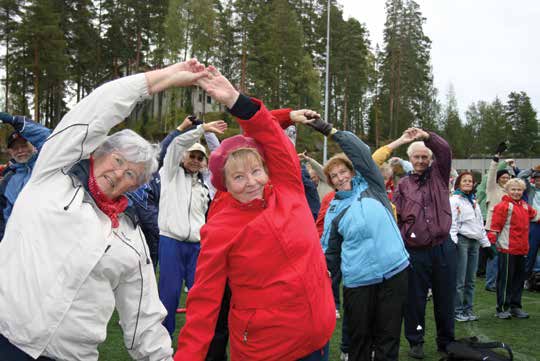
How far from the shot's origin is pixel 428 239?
16.3 ft

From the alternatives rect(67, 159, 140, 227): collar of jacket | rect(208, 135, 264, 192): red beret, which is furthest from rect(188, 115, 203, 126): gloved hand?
rect(67, 159, 140, 227): collar of jacket

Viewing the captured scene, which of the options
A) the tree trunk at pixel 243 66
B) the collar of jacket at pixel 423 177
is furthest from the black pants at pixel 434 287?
the tree trunk at pixel 243 66

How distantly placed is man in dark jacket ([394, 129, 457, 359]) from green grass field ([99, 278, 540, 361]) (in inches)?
16.6

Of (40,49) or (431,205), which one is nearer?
(431,205)

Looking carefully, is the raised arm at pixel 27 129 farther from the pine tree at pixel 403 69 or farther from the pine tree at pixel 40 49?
the pine tree at pixel 403 69

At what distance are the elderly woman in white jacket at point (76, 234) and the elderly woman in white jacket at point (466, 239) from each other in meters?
5.72

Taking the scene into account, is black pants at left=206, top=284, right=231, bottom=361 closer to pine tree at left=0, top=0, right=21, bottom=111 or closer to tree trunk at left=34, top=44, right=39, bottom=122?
tree trunk at left=34, top=44, right=39, bottom=122

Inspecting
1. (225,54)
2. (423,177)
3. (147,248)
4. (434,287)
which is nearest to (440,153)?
(423,177)

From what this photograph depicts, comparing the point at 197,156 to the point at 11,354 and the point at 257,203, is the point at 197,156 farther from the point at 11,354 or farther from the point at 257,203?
the point at 11,354

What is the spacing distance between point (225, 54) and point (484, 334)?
36135 mm

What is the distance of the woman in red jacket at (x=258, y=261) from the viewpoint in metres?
2.26

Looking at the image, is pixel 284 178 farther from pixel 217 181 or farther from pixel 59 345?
pixel 59 345

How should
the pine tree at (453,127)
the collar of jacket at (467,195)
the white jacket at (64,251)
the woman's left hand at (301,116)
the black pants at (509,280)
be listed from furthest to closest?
the pine tree at (453,127) → the black pants at (509,280) → the collar of jacket at (467,195) → the woman's left hand at (301,116) → the white jacket at (64,251)

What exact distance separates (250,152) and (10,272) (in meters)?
1.20
